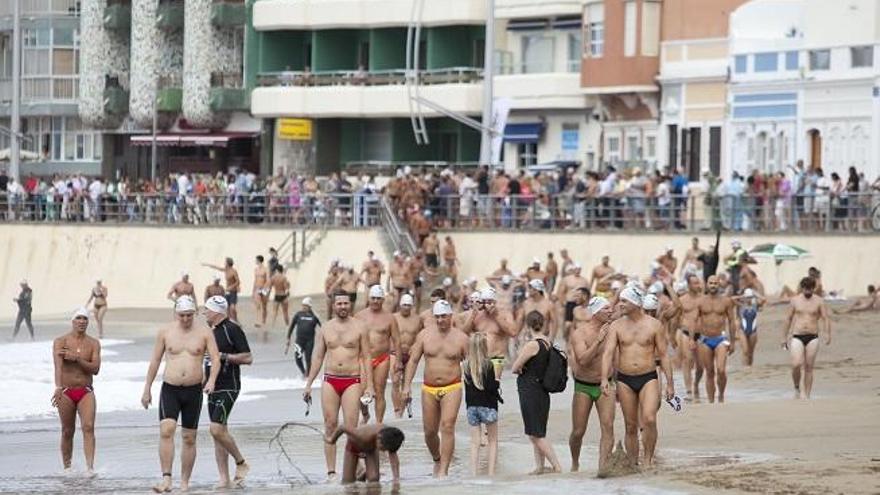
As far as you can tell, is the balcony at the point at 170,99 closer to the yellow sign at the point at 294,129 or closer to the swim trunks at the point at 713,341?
the yellow sign at the point at 294,129

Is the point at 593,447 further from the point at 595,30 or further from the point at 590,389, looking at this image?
the point at 595,30

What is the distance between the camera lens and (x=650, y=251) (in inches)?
1772

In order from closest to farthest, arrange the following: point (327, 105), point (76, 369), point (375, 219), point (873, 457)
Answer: point (873, 457)
point (76, 369)
point (375, 219)
point (327, 105)

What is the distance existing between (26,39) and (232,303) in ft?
93.8

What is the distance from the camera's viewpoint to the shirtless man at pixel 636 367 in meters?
21.1

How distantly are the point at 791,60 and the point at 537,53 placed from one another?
11491 millimetres

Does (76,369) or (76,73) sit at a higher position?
(76,73)

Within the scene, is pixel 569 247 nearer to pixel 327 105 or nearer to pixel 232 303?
pixel 232 303

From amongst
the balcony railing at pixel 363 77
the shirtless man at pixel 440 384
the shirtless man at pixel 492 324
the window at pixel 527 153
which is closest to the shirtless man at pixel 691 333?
the shirtless man at pixel 492 324

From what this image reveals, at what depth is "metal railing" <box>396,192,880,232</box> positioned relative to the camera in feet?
Result: 139

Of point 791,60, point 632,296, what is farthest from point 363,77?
point 632,296

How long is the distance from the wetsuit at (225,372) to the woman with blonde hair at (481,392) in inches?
78.4

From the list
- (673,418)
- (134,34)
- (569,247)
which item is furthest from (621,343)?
(134,34)

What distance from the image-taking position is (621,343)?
69.5ft
